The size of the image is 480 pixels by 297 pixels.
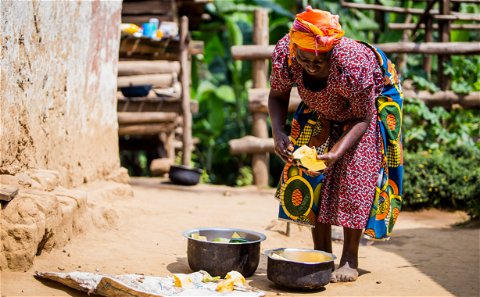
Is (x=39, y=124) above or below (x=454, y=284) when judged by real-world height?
above

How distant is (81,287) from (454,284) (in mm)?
2341

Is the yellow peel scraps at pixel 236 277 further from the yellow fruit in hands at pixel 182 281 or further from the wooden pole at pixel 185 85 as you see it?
the wooden pole at pixel 185 85

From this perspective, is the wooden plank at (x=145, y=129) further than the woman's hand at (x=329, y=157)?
Yes

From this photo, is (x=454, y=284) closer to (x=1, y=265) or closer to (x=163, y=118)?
(x=1, y=265)

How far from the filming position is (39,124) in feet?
16.3

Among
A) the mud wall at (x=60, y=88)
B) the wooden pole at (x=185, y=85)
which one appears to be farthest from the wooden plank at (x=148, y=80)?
the mud wall at (x=60, y=88)

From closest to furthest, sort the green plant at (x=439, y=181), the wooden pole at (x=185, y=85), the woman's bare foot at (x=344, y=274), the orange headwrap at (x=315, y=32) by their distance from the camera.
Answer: the orange headwrap at (x=315, y=32), the woman's bare foot at (x=344, y=274), the green plant at (x=439, y=181), the wooden pole at (x=185, y=85)

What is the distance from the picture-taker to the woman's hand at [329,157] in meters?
4.12

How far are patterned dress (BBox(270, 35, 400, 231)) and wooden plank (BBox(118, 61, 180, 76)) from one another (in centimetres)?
586

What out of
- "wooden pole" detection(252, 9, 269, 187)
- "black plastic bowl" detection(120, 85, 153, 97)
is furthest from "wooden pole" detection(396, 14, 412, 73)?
"black plastic bowl" detection(120, 85, 153, 97)

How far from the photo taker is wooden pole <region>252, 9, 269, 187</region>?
9.58m

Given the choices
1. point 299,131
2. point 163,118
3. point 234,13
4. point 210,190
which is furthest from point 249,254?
point 234,13

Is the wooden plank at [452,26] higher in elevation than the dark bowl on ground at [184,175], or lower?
higher

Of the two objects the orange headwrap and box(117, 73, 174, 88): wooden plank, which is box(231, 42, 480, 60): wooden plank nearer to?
box(117, 73, 174, 88): wooden plank
